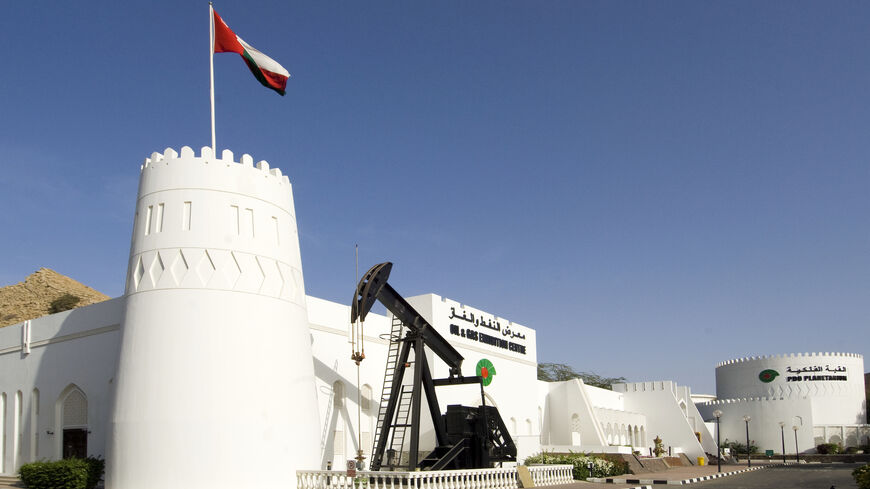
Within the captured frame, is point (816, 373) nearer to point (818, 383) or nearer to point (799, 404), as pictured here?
point (818, 383)

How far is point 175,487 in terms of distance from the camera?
60.1 ft

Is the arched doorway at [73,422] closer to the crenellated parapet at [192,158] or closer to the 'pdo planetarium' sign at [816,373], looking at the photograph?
Answer: the crenellated parapet at [192,158]

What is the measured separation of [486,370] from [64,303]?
37439 millimetres

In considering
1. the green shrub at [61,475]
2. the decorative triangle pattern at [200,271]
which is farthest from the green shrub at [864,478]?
the green shrub at [61,475]

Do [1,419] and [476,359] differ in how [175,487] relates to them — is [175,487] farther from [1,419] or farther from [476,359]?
[476,359]

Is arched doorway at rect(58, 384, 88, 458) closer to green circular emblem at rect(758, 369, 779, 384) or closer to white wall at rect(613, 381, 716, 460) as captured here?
white wall at rect(613, 381, 716, 460)

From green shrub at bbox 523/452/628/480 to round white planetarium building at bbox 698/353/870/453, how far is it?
27.5 metres

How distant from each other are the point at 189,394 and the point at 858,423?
59.4 meters

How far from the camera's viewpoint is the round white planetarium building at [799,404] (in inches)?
2318

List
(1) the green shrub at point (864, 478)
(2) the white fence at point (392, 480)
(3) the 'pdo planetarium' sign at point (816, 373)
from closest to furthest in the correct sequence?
(1) the green shrub at point (864, 478) → (2) the white fence at point (392, 480) → (3) the 'pdo planetarium' sign at point (816, 373)

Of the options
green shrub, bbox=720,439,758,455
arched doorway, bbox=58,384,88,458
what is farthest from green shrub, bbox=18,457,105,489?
green shrub, bbox=720,439,758,455

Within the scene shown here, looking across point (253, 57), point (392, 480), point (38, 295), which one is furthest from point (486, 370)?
A: point (38, 295)

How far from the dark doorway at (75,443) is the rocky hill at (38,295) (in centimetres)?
3416

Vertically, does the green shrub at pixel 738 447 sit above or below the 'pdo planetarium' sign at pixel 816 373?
below
